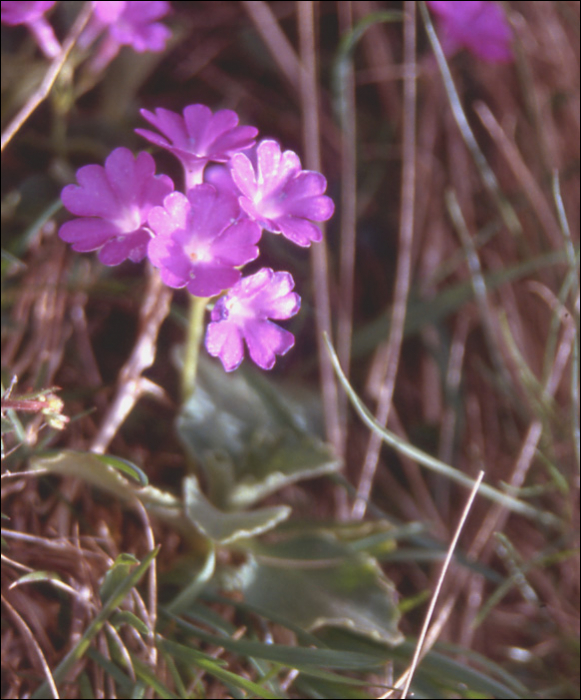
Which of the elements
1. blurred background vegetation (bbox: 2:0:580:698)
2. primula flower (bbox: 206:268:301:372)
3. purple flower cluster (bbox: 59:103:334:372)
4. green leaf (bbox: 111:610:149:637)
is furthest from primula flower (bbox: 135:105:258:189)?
green leaf (bbox: 111:610:149:637)

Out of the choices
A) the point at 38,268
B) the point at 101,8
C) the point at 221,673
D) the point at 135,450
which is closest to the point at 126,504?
the point at 135,450

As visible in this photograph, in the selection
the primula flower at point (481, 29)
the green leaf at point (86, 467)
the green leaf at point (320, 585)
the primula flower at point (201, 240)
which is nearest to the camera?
the primula flower at point (201, 240)

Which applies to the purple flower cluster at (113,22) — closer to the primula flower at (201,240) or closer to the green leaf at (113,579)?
the primula flower at (201,240)

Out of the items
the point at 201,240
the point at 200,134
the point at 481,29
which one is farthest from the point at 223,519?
the point at 481,29

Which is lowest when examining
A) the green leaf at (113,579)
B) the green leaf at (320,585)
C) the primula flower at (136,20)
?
the green leaf at (320,585)

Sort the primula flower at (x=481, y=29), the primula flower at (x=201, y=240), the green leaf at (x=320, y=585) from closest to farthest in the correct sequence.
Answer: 1. the primula flower at (x=201, y=240)
2. the green leaf at (x=320, y=585)
3. the primula flower at (x=481, y=29)

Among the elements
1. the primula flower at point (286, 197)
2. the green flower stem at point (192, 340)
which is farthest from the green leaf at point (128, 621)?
the primula flower at point (286, 197)

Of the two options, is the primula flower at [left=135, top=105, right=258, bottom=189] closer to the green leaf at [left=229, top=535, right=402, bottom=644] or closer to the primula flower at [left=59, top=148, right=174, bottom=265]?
the primula flower at [left=59, top=148, right=174, bottom=265]
